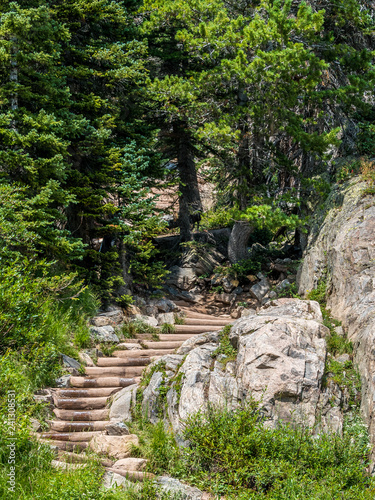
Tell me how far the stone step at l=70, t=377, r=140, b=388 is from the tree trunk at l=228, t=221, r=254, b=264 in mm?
7620

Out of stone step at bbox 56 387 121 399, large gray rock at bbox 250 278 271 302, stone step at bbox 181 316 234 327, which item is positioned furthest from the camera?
large gray rock at bbox 250 278 271 302

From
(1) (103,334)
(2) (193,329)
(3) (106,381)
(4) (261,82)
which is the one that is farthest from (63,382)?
(4) (261,82)

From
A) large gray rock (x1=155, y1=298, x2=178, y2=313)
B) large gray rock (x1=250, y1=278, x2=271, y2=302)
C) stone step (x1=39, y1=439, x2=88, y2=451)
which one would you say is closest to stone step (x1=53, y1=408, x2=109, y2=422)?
stone step (x1=39, y1=439, x2=88, y2=451)

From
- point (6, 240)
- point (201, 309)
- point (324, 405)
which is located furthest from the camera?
point (201, 309)

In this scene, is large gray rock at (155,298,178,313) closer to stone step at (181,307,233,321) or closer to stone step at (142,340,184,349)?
stone step at (181,307,233,321)

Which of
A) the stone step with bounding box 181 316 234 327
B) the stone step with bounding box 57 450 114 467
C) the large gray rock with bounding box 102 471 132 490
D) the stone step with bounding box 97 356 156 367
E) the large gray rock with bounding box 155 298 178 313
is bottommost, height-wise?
the large gray rock with bounding box 102 471 132 490

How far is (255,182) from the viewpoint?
1530 cm

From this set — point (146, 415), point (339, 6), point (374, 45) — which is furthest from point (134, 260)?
point (374, 45)

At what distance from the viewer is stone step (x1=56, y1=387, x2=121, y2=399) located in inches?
330

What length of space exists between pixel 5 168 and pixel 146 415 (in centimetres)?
619

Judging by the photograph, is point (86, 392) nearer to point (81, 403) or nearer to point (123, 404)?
point (81, 403)

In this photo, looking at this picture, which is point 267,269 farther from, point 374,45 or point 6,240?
point 6,240

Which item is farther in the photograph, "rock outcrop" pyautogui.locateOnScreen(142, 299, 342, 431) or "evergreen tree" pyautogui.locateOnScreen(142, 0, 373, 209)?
"evergreen tree" pyautogui.locateOnScreen(142, 0, 373, 209)

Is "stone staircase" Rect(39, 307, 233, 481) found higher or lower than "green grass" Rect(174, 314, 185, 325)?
lower
